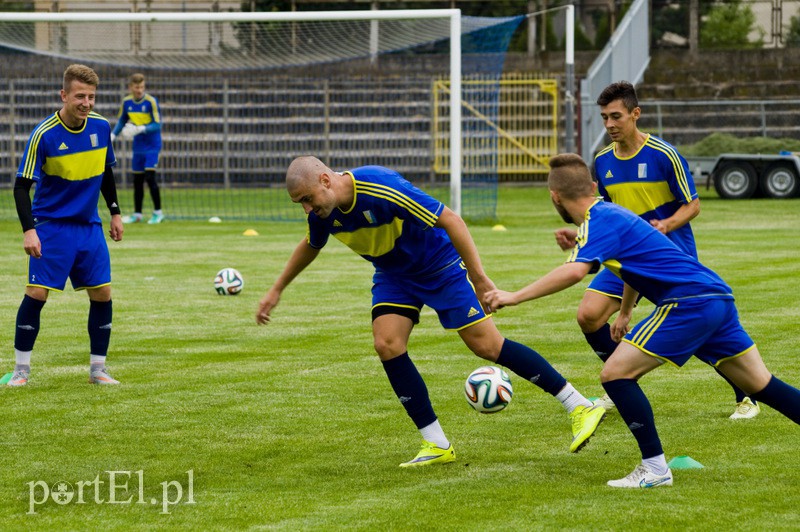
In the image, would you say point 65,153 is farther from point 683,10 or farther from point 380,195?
point 683,10

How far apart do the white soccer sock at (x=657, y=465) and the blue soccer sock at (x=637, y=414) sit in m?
0.02

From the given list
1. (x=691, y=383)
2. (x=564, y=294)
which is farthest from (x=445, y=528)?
(x=564, y=294)

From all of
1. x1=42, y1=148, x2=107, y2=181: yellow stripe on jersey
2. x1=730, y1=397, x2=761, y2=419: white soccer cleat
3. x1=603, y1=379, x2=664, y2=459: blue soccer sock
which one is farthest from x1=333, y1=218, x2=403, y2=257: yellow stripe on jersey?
x1=42, y1=148, x2=107, y2=181: yellow stripe on jersey

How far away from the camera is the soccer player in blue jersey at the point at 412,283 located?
626cm

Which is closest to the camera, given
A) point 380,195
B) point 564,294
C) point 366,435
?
point 380,195

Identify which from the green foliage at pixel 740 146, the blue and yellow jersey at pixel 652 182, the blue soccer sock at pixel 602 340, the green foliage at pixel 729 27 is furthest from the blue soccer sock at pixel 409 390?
the green foliage at pixel 729 27

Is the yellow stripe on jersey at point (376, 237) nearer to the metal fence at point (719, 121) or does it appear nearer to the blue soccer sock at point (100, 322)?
the blue soccer sock at point (100, 322)

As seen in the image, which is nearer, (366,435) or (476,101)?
(366,435)

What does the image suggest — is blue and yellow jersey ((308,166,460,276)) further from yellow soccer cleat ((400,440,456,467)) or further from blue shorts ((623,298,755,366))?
blue shorts ((623,298,755,366))

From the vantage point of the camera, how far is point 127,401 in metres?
8.23

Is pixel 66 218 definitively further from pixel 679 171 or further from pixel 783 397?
pixel 783 397

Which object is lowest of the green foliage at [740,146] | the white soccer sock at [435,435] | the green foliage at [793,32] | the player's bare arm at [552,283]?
the white soccer sock at [435,435]

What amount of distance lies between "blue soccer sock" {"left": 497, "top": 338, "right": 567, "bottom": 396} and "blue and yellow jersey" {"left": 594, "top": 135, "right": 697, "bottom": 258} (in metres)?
1.43

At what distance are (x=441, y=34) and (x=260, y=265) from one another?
8665 millimetres
